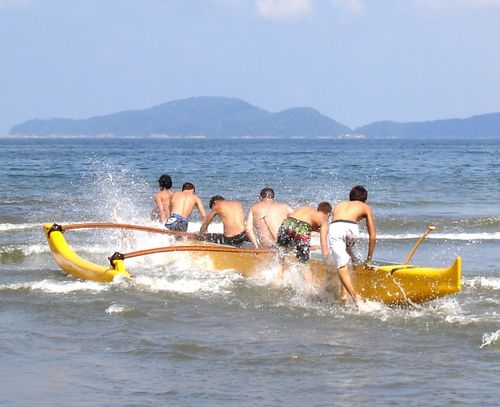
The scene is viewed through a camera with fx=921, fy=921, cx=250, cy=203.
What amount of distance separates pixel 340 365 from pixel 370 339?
1035mm

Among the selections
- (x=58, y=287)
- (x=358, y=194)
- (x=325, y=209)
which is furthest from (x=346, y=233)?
(x=58, y=287)

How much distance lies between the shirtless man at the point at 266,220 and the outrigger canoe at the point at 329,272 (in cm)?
30

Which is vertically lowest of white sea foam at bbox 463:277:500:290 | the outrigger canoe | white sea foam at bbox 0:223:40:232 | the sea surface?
white sea foam at bbox 0:223:40:232

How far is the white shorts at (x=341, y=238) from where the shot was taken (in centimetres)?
1031

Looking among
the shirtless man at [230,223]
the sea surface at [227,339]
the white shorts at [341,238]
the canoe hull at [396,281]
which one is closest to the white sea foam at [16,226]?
the sea surface at [227,339]

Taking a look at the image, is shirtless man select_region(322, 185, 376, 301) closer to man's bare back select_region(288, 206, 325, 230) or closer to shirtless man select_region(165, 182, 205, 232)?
man's bare back select_region(288, 206, 325, 230)

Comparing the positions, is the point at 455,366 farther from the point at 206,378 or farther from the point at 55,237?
the point at 55,237

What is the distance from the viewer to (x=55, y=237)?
13844 mm

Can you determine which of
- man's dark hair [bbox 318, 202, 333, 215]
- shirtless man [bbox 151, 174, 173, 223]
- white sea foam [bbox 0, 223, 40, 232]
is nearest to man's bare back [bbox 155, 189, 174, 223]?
shirtless man [bbox 151, 174, 173, 223]

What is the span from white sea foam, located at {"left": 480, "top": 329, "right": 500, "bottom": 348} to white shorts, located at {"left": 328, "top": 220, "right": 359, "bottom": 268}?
196 centimetres

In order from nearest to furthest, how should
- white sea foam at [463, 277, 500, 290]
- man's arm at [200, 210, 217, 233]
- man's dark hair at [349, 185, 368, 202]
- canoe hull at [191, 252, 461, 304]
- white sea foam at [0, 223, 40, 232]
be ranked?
canoe hull at [191, 252, 461, 304] → man's dark hair at [349, 185, 368, 202] → white sea foam at [463, 277, 500, 290] → man's arm at [200, 210, 217, 233] → white sea foam at [0, 223, 40, 232]

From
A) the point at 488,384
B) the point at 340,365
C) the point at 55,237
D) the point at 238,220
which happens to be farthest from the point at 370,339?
the point at 55,237

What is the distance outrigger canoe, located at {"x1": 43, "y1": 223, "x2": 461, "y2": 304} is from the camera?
31.9 feet

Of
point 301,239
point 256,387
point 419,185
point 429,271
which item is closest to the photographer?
point 256,387
